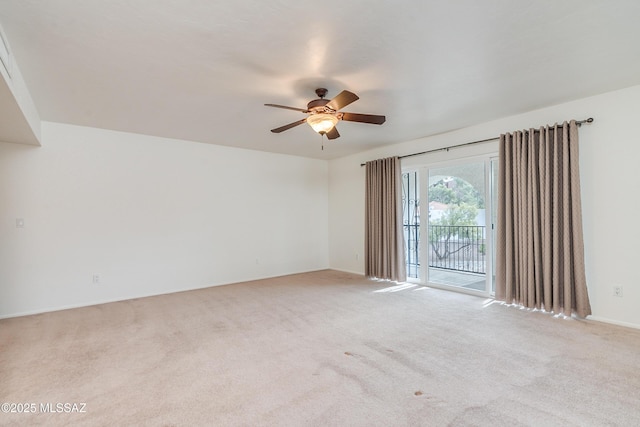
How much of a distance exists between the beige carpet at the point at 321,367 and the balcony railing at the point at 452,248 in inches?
38.1

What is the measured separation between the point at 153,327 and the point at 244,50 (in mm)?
3005

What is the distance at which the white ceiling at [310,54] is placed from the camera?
1964 mm

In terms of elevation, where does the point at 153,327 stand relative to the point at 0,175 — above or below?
below

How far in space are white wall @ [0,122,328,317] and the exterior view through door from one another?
7.98 feet

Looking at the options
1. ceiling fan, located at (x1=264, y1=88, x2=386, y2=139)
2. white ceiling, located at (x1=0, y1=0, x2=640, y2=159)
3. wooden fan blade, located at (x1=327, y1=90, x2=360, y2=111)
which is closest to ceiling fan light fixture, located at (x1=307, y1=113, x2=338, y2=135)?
ceiling fan, located at (x1=264, y1=88, x2=386, y2=139)

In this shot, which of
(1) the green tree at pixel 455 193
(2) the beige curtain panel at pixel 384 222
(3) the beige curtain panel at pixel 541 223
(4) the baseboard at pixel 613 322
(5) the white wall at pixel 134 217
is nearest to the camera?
(4) the baseboard at pixel 613 322

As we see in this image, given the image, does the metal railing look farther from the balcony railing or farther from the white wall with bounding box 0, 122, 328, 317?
the white wall with bounding box 0, 122, 328, 317

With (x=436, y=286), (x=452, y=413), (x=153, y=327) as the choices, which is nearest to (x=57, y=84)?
(x=153, y=327)

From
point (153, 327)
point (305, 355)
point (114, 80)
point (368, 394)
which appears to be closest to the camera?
point (368, 394)

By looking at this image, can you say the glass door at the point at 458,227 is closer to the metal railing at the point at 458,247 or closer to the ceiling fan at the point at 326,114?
the metal railing at the point at 458,247

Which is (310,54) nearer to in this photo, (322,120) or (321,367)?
(322,120)

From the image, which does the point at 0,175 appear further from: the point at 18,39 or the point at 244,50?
the point at 244,50

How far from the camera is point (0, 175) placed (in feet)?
12.5

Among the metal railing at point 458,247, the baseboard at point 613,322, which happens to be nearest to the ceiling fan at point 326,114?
the metal railing at point 458,247
